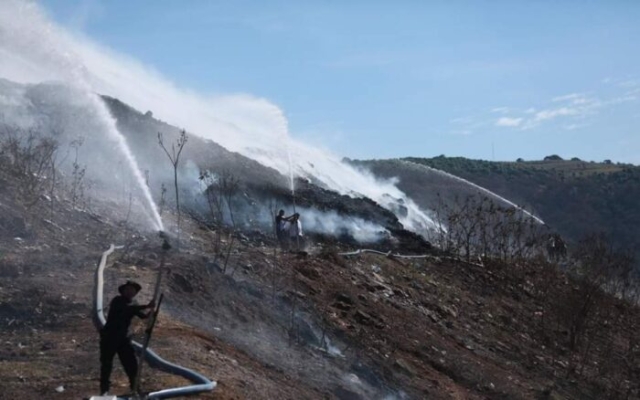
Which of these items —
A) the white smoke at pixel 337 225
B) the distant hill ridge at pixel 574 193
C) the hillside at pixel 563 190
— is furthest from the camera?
A: the distant hill ridge at pixel 574 193

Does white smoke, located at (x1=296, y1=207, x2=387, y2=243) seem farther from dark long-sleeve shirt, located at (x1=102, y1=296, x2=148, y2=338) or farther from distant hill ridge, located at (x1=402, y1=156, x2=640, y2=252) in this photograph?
distant hill ridge, located at (x1=402, y1=156, x2=640, y2=252)

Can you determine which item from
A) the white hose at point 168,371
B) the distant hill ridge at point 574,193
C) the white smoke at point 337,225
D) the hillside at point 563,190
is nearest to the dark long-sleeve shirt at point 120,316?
the white hose at point 168,371

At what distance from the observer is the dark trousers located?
772cm

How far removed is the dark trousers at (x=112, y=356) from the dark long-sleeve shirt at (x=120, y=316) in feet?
0.16

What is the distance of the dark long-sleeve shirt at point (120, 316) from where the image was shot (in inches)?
308

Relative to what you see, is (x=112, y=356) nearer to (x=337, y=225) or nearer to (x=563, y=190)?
(x=337, y=225)

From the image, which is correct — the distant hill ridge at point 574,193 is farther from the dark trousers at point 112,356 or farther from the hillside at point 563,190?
the dark trousers at point 112,356

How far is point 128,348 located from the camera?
787 centimetres

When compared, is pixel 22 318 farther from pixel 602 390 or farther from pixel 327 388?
pixel 602 390

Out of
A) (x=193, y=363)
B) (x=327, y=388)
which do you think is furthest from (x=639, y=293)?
(x=193, y=363)

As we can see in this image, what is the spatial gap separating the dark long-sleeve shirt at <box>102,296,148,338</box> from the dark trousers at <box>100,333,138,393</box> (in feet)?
0.16

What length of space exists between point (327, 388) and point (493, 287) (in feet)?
39.4

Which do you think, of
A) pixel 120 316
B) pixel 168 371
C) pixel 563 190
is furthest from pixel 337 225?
pixel 563 190

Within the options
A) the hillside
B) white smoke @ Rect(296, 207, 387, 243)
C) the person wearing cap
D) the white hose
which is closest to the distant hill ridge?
the hillside
